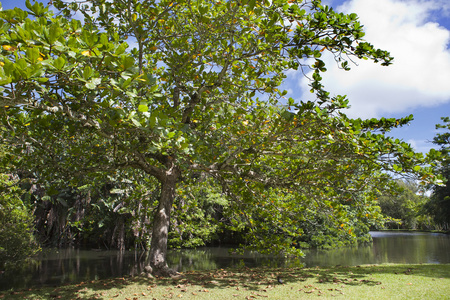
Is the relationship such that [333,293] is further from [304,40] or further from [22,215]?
[22,215]

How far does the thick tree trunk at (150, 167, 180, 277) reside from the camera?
705 centimetres

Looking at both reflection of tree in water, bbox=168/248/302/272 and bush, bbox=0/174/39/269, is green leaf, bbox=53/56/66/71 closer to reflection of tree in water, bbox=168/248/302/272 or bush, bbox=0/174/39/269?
Answer: reflection of tree in water, bbox=168/248/302/272

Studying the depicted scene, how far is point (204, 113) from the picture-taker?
745cm

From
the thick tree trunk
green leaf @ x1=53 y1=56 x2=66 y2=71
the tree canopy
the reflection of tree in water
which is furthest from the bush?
green leaf @ x1=53 y1=56 x2=66 y2=71

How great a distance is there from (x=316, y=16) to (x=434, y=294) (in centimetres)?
535

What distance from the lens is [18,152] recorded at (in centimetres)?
610

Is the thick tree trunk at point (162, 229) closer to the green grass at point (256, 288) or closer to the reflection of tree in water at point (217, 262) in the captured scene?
the green grass at point (256, 288)

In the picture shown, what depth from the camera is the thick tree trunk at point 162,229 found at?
7.05 meters

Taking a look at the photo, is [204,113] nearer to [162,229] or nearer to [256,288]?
[162,229]

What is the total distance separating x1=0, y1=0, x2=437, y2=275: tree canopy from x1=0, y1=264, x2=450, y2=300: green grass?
2.89 feet

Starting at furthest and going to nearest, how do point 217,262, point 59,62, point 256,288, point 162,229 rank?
point 217,262 < point 162,229 < point 256,288 < point 59,62

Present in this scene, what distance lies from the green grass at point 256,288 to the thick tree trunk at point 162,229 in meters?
0.42

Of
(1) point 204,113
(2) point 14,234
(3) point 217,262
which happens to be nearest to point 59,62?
(1) point 204,113

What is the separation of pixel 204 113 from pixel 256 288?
407 cm
